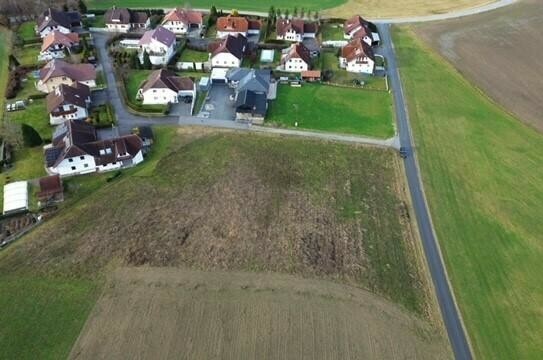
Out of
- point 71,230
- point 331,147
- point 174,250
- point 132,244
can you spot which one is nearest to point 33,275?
point 71,230

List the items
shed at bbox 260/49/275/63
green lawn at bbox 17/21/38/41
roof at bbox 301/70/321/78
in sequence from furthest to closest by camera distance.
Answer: green lawn at bbox 17/21/38/41 < shed at bbox 260/49/275/63 < roof at bbox 301/70/321/78

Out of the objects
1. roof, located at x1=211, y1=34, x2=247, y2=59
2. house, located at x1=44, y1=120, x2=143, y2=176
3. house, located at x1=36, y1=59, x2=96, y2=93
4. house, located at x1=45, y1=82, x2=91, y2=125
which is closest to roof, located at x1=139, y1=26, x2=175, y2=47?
roof, located at x1=211, y1=34, x2=247, y2=59

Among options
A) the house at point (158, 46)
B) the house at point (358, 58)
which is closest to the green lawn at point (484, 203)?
the house at point (358, 58)

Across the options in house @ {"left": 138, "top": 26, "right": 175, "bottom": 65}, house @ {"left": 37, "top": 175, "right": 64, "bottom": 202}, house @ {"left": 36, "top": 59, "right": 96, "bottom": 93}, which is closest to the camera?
house @ {"left": 37, "top": 175, "right": 64, "bottom": 202}

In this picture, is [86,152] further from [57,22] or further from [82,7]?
[82,7]

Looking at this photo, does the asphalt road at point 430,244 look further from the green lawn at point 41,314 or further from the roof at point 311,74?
the green lawn at point 41,314

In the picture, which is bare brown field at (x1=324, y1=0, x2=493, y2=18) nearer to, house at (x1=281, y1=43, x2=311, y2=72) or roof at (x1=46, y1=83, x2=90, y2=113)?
house at (x1=281, y1=43, x2=311, y2=72)

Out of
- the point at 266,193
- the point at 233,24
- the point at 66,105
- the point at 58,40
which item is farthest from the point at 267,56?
the point at 58,40
